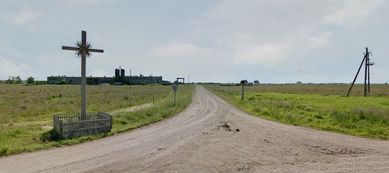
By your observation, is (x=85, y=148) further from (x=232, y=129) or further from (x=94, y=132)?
(x=232, y=129)

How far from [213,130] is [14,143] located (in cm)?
793

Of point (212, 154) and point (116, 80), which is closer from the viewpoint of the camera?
point (212, 154)

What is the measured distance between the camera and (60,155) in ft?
32.3


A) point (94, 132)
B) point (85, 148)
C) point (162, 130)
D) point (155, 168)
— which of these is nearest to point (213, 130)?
point (162, 130)

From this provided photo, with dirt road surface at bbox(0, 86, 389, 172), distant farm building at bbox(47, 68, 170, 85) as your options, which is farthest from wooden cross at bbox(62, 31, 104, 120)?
distant farm building at bbox(47, 68, 170, 85)

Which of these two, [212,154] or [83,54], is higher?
[83,54]

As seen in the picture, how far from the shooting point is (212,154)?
393 inches

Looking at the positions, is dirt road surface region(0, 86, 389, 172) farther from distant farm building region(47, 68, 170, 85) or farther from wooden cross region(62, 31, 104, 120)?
distant farm building region(47, 68, 170, 85)

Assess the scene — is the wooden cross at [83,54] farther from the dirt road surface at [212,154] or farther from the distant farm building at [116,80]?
the distant farm building at [116,80]

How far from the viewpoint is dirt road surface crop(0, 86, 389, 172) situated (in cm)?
843

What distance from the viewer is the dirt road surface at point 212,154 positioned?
27.7 feet

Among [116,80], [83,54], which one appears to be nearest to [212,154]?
[83,54]

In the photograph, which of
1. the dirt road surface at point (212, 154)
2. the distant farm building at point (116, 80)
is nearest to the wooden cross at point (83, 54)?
the dirt road surface at point (212, 154)

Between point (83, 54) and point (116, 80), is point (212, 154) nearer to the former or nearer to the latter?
point (83, 54)
